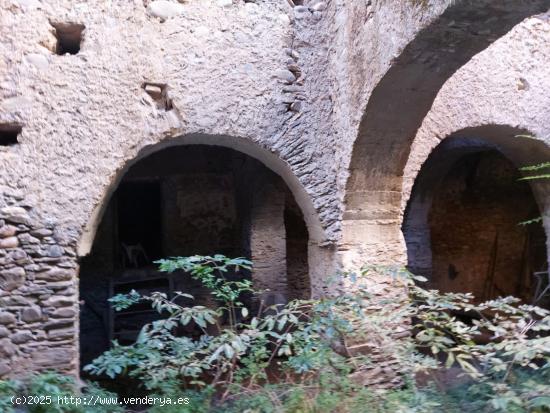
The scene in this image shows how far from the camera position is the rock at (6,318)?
3266mm

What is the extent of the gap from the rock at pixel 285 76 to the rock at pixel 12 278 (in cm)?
249

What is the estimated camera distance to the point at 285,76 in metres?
4.14

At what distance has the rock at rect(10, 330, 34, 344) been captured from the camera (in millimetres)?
3271

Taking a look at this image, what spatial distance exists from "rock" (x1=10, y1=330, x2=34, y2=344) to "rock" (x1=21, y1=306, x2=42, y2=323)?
0.26ft

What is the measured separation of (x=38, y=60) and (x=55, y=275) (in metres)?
1.55

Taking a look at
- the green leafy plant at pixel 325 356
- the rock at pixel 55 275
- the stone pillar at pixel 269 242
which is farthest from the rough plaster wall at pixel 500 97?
the rock at pixel 55 275

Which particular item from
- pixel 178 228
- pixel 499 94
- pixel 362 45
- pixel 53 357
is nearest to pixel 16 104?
pixel 53 357

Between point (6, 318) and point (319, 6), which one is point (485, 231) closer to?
point (319, 6)

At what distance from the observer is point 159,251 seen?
24.8 ft

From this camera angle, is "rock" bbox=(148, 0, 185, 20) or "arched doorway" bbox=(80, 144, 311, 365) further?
"arched doorway" bbox=(80, 144, 311, 365)

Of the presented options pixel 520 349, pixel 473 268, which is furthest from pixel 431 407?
pixel 473 268

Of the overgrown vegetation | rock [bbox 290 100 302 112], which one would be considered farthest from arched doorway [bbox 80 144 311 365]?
the overgrown vegetation

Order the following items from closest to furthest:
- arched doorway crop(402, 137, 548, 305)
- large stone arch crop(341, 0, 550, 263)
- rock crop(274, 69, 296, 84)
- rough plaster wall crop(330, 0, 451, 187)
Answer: large stone arch crop(341, 0, 550, 263)
rough plaster wall crop(330, 0, 451, 187)
rock crop(274, 69, 296, 84)
arched doorway crop(402, 137, 548, 305)

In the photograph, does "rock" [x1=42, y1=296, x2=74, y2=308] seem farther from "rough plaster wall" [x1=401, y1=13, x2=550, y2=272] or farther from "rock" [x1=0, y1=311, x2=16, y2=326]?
"rough plaster wall" [x1=401, y1=13, x2=550, y2=272]
